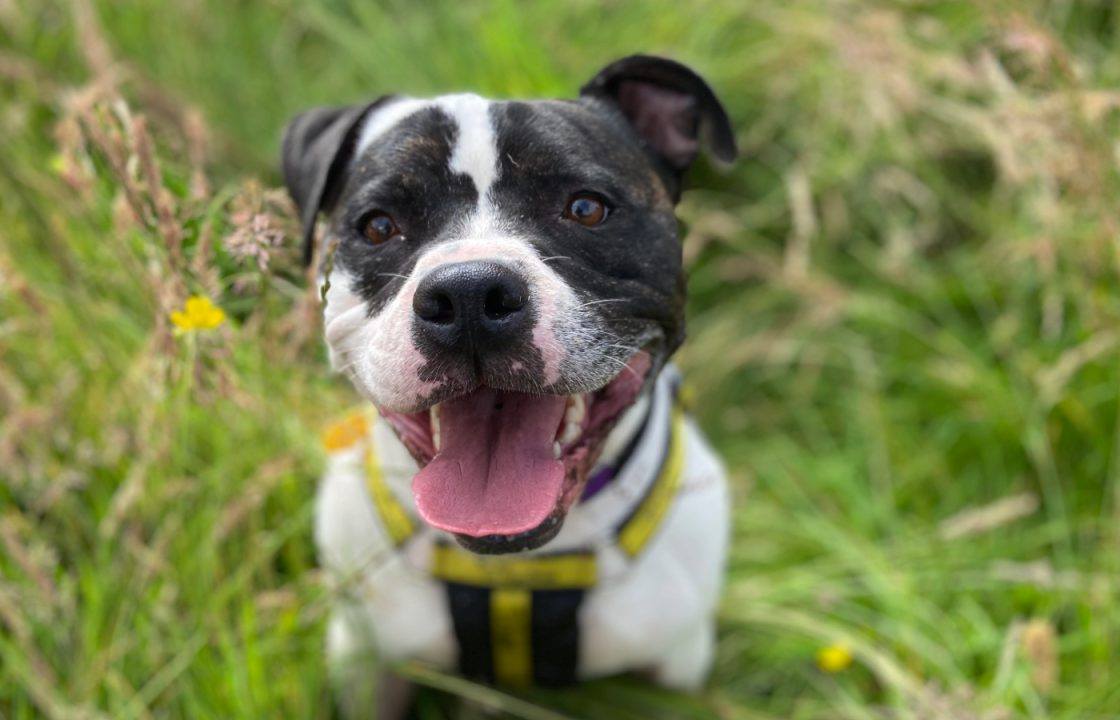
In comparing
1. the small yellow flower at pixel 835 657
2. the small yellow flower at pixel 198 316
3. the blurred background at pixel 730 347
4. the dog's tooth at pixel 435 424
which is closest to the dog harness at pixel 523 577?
the blurred background at pixel 730 347

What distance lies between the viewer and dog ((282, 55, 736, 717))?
73.5 inches

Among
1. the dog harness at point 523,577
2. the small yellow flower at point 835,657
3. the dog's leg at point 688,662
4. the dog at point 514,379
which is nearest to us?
the dog at point 514,379

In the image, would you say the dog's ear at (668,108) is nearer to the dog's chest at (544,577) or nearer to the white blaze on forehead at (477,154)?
the white blaze on forehead at (477,154)

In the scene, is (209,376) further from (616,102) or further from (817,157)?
(817,157)

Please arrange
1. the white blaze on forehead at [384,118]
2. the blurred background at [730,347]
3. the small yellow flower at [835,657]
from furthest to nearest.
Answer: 1. the small yellow flower at [835,657]
2. the blurred background at [730,347]
3. the white blaze on forehead at [384,118]

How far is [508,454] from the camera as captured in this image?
200 centimetres

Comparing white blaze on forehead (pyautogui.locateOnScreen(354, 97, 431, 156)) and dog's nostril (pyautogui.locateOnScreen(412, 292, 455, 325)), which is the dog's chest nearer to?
dog's nostril (pyautogui.locateOnScreen(412, 292, 455, 325))

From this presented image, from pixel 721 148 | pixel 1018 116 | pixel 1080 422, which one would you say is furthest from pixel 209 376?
pixel 1080 422

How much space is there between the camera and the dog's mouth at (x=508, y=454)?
6.32 ft

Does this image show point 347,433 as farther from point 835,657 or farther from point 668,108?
point 835,657

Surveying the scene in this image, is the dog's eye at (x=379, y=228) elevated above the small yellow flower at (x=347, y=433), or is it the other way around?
the dog's eye at (x=379, y=228)

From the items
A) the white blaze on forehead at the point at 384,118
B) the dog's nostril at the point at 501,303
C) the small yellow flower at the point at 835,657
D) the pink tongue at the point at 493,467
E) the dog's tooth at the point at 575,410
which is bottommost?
the small yellow flower at the point at 835,657

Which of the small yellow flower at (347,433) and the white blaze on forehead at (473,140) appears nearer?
the white blaze on forehead at (473,140)

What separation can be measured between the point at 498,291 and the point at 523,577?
0.75 m
